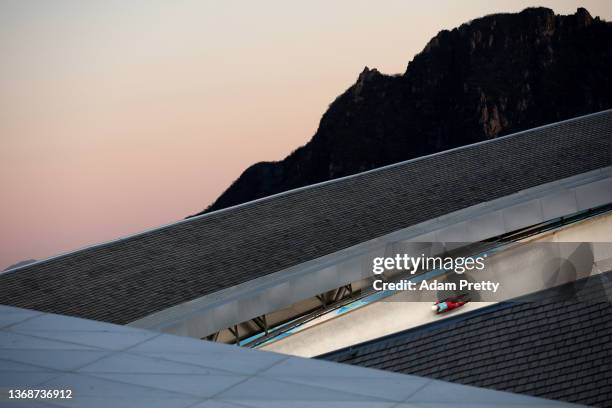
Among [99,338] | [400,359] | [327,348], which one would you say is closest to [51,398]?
[99,338]

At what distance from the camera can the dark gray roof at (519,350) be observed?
30.0 ft

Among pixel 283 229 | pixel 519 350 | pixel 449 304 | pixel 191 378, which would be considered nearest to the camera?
pixel 191 378

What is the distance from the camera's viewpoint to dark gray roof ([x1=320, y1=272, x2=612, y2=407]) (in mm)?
9156

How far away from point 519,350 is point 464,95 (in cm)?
10016

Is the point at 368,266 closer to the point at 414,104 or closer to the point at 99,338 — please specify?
the point at 99,338

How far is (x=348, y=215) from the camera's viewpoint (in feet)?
70.1

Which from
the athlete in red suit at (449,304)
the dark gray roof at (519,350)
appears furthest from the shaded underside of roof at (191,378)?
the athlete in red suit at (449,304)

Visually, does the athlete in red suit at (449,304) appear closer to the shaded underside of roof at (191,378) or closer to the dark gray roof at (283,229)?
the dark gray roof at (283,229)

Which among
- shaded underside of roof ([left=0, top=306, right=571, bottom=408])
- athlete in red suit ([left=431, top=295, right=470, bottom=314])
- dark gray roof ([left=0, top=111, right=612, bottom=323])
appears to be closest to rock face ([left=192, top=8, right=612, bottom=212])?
dark gray roof ([left=0, top=111, right=612, bottom=323])

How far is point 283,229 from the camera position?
20.8 metres

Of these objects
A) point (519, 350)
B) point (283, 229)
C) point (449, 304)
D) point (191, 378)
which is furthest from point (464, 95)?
point (191, 378)

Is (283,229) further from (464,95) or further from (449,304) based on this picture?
(464,95)

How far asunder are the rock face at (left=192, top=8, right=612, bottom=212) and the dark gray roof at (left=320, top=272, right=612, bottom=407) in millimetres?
85809

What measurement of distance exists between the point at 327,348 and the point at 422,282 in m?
2.77
